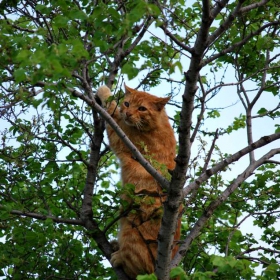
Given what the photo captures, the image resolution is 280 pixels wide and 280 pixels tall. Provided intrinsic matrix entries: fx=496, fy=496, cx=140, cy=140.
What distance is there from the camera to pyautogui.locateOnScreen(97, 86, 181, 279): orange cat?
6289 millimetres

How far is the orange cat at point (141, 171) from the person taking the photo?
6.29m

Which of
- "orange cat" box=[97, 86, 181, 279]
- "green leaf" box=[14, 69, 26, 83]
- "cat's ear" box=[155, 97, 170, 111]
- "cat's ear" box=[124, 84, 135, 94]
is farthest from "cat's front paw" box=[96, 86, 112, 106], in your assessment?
"green leaf" box=[14, 69, 26, 83]

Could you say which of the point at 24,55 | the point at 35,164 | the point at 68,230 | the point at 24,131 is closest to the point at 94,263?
the point at 68,230

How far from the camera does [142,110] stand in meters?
7.88

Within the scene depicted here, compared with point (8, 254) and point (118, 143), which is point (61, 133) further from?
point (8, 254)

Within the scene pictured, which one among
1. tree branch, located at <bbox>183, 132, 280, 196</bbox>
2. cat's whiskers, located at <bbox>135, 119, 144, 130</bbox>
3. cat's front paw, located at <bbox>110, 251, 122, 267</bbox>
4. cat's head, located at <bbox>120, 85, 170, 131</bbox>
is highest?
cat's head, located at <bbox>120, 85, 170, 131</bbox>

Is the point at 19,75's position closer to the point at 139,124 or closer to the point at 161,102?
the point at 139,124

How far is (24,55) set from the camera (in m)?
3.89

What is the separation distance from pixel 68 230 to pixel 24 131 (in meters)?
2.56

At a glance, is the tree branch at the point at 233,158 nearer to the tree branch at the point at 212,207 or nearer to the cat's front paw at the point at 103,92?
the tree branch at the point at 212,207

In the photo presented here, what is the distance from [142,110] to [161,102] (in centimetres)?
34

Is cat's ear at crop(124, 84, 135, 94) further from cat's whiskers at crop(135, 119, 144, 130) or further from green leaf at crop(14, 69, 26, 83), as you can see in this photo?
green leaf at crop(14, 69, 26, 83)

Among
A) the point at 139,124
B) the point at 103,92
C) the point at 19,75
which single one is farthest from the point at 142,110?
the point at 19,75

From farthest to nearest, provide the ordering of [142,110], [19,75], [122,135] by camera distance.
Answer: [142,110]
[122,135]
[19,75]
